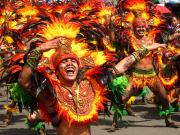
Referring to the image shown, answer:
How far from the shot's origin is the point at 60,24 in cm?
467

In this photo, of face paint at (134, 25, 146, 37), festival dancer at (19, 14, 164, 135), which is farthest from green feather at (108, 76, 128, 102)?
face paint at (134, 25, 146, 37)

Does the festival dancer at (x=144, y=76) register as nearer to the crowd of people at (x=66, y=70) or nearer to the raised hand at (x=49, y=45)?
the crowd of people at (x=66, y=70)

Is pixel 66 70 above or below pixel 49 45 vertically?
below

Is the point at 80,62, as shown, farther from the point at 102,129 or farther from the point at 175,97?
the point at 175,97

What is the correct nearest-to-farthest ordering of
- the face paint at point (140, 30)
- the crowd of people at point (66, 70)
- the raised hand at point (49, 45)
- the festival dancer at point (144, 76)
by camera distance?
the raised hand at point (49, 45)
the crowd of people at point (66, 70)
the festival dancer at point (144, 76)
the face paint at point (140, 30)

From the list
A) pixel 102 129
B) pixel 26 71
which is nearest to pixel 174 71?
pixel 102 129

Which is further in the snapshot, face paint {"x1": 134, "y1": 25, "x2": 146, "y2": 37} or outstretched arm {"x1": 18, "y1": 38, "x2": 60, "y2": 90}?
face paint {"x1": 134, "y1": 25, "x2": 146, "y2": 37}

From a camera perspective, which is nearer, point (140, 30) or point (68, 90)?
point (68, 90)

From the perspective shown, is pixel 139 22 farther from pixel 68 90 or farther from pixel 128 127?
pixel 68 90

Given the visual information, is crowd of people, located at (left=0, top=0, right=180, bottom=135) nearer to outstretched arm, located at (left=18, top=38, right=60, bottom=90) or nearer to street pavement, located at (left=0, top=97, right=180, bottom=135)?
outstretched arm, located at (left=18, top=38, right=60, bottom=90)

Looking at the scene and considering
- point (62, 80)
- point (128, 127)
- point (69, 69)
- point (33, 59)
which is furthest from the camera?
point (128, 127)

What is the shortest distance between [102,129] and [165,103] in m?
1.16

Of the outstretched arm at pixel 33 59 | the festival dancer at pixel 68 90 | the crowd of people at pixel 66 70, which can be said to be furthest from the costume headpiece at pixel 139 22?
the outstretched arm at pixel 33 59

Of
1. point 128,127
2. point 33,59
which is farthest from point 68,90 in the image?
point 128,127
